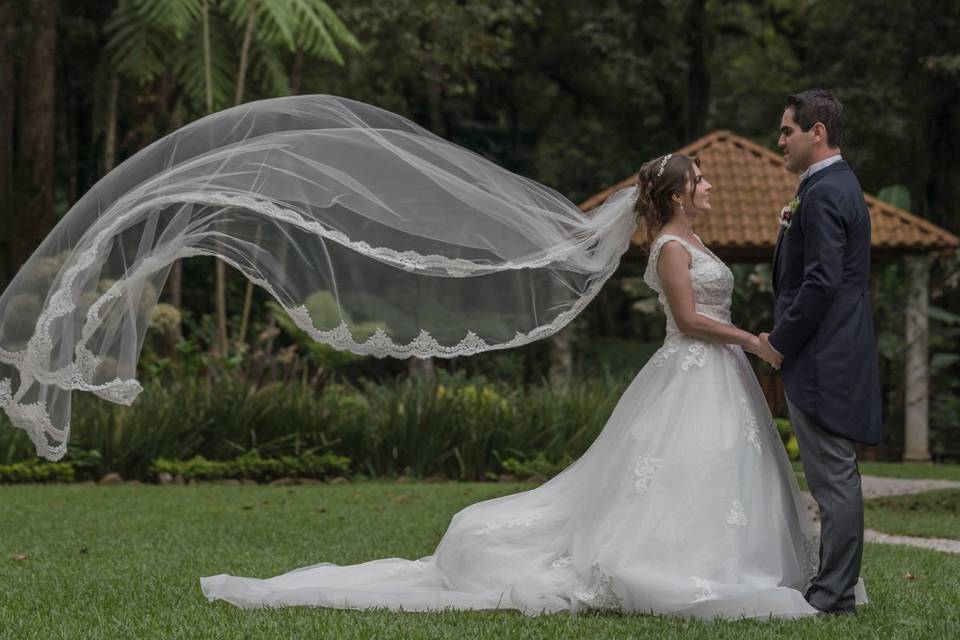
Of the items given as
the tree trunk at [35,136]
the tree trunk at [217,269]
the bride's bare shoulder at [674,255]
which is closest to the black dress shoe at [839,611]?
the bride's bare shoulder at [674,255]

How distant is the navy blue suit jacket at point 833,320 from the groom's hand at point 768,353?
0.14ft

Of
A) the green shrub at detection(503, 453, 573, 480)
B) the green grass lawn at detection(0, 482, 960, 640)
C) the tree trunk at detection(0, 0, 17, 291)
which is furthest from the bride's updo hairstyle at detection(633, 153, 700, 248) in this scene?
the tree trunk at detection(0, 0, 17, 291)

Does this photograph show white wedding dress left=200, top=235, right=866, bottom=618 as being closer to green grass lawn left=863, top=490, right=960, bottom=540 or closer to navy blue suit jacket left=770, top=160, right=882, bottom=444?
navy blue suit jacket left=770, top=160, right=882, bottom=444

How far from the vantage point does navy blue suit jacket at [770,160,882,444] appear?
5.45 meters

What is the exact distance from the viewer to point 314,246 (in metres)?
6.07

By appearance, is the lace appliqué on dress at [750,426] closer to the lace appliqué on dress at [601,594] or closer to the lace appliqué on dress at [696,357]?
the lace appliqué on dress at [696,357]

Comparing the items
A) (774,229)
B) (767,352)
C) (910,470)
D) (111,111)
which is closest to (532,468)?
(774,229)

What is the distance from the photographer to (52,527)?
9.11 meters

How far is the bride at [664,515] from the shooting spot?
5551 mm

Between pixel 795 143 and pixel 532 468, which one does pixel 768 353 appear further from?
pixel 532 468

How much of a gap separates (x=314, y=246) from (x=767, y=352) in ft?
6.98

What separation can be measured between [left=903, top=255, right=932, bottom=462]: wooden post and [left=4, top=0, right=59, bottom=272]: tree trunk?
11.9 metres

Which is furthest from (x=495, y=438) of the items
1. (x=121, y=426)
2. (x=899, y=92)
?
(x=899, y=92)

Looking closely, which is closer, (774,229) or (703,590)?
(703,590)
